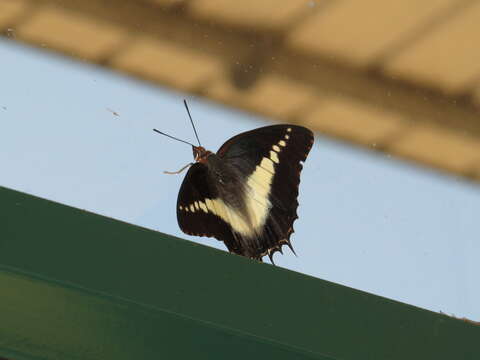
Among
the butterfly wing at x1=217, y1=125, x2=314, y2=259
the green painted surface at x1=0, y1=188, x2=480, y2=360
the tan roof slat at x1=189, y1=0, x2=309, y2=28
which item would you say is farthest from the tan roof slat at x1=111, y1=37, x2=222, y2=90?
the green painted surface at x1=0, y1=188, x2=480, y2=360

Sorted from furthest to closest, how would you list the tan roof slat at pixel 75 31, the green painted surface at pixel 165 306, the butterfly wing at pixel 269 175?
the tan roof slat at pixel 75 31 → the butterfly wing at pixel 269 175 → the green painted surface at pixel 165 306

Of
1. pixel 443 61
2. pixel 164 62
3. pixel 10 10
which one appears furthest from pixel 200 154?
pixel 443 61

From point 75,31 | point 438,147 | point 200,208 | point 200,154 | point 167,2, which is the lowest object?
point 200,208

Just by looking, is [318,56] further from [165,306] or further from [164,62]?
[165,306]

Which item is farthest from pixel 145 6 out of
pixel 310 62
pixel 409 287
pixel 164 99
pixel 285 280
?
pixel 285 280

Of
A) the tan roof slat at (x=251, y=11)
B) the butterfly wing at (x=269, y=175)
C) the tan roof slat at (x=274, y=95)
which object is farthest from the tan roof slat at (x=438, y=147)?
the butterfly wing at (x=269, y=175)

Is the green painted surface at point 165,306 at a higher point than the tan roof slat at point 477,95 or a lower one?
lower

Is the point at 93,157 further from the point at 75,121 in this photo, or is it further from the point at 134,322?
the point at 134,322

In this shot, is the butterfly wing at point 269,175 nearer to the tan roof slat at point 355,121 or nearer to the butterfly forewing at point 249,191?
the butterfly forewing at point 249,191

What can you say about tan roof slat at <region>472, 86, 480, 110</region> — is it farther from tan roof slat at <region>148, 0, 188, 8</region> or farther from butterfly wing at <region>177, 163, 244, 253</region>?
butterfly wing at <region>177, 163, 244, 253</region>
